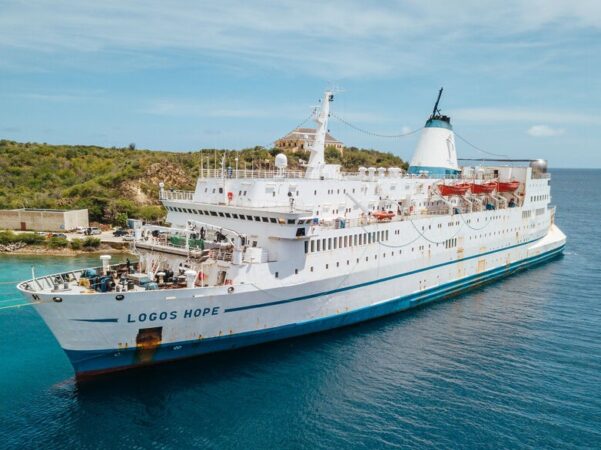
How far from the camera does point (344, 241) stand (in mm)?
22609

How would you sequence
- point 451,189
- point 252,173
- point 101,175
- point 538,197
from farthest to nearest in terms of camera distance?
point 101,175 < point 538,197 < point 451,189 < point 252,173

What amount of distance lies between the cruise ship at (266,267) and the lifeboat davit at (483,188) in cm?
199

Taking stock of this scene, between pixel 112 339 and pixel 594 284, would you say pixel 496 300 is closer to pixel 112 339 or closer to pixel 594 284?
pixel 594 284

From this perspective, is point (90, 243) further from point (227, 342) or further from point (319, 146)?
point (227, 342)

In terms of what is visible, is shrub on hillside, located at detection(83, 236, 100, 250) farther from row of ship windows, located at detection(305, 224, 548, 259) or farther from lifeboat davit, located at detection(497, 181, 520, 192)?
lifeboat davit, located at detection(497, 181, 520, 192)

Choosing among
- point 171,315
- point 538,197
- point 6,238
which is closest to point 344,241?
point 171,315

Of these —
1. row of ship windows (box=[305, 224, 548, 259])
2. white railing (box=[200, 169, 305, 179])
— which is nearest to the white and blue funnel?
row of ship windows (box=[305, 224, 548, 259])

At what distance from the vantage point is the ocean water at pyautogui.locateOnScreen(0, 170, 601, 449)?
14.8 m

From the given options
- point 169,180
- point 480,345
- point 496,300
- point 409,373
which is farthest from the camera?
point 169,180

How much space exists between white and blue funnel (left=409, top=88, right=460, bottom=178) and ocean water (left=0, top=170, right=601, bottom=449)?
1458 cm

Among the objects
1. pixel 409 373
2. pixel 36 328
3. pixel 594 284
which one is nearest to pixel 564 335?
pixel 409 373

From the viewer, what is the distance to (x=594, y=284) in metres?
32.6

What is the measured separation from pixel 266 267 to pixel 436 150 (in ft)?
70.2

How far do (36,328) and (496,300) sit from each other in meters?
25.5
